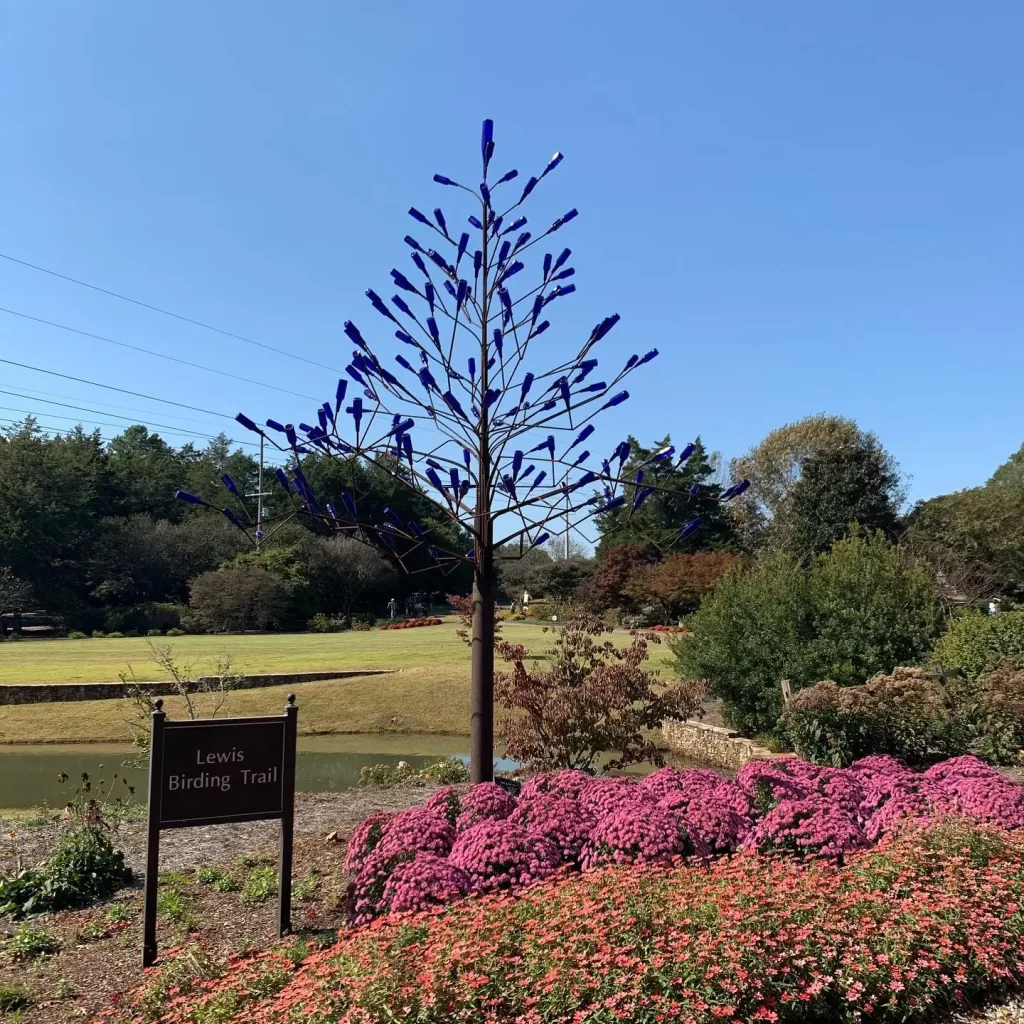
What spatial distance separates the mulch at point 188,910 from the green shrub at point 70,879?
123mm

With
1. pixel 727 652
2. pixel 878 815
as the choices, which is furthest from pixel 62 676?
pixel 878 815

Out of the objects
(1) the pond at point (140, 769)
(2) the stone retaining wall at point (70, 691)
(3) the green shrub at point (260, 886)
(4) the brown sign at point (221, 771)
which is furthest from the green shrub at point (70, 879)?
(2) the stone retaining wall at point (70, 691)

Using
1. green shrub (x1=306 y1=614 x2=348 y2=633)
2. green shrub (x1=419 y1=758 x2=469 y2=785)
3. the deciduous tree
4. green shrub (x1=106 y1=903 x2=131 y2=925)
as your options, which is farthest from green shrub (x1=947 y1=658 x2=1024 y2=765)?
green shrub (x1=306 y1=614 x2=348 y2=633)

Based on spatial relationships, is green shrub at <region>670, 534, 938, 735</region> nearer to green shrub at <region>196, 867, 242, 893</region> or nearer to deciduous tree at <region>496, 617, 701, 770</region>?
deciduous tree at <region>496, 617, 701, 770</region>

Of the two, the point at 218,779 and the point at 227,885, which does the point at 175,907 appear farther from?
the point at 218,779

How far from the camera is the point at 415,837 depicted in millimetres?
4414

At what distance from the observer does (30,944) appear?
4.23 meters

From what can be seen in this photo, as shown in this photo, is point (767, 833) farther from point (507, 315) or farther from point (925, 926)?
point (507, 315)

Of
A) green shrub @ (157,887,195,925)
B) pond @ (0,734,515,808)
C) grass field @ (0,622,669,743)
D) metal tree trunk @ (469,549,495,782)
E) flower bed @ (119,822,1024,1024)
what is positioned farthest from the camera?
grass field @ (0,622,669,743)

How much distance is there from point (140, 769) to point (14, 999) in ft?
29.4

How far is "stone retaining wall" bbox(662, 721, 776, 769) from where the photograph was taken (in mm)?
11445

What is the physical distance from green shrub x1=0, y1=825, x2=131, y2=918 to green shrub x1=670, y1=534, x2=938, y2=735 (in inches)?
324

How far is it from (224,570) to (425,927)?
38944 mm

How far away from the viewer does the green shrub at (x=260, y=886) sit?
491cm
